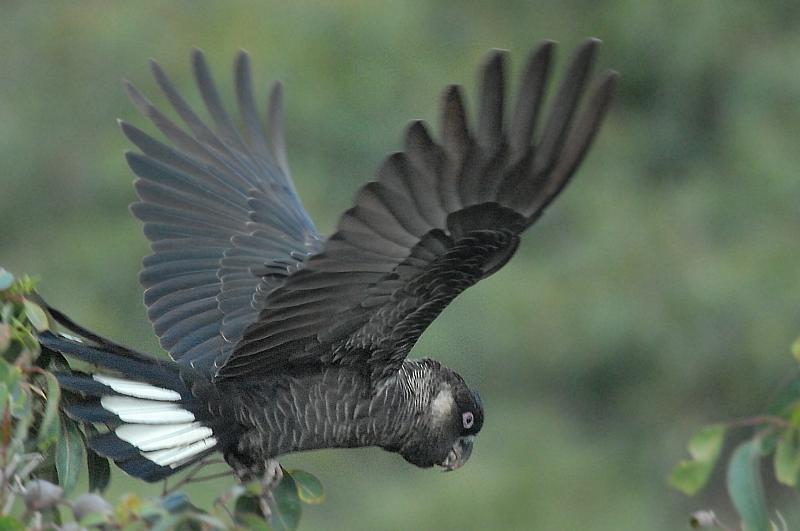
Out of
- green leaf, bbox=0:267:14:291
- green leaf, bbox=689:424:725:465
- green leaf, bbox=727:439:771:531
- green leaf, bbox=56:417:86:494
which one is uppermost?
green leaf, bbox=0:267:14:291

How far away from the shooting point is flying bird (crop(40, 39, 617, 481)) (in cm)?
268

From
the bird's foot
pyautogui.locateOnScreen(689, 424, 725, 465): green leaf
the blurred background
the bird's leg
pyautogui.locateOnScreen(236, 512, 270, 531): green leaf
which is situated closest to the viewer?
pyautogui.locateOnScreen(689, 424, 725, 465): green leaf

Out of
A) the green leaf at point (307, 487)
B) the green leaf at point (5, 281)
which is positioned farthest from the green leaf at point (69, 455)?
the green leaf at point (307, 487)

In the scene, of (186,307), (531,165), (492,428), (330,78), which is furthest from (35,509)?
(330,78)

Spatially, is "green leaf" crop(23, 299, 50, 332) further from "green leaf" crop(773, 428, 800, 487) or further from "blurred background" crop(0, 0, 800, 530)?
"blurred background" crop(0, 0, 800, 530)

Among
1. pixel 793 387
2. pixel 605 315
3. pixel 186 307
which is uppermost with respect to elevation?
pixel 793 387

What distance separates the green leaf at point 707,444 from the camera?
202 cm

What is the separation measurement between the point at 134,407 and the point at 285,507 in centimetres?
50

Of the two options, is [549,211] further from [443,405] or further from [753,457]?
[753,457]

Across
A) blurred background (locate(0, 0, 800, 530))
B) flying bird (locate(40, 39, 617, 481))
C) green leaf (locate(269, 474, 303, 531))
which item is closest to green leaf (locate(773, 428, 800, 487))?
flying bird (locate(40, 39, 617, 481))

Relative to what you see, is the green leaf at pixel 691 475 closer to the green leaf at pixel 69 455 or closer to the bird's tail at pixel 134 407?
the green leaf at pixel 69 455

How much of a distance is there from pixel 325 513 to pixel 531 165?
17.9 ft

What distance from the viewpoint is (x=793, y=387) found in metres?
2.10

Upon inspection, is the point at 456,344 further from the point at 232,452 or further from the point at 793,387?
the point at 793,387
